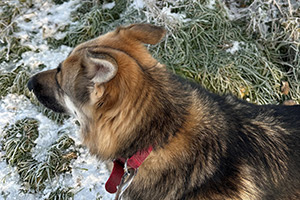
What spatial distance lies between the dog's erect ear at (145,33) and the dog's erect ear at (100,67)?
552mm

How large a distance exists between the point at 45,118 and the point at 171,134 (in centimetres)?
230

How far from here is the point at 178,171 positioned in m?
1.83

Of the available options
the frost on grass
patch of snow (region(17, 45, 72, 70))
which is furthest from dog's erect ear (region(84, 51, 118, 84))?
patch of snow (region(17, 45, 72, 70))

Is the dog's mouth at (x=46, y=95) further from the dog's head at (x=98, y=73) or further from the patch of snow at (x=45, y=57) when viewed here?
the patch of snow at (x=45, y=57)

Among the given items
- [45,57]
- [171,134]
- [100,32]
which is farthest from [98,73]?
[100,32]

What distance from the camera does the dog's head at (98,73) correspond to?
1.57 metres

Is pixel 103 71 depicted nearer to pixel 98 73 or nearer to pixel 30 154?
pixel 98 73

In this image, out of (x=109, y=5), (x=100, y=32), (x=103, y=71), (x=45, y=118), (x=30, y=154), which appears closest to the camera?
(x=103, y=71)

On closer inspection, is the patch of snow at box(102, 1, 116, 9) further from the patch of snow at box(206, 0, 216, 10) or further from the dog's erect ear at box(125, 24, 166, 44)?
the dog's erect ear at box(125, 24, 166, 44)

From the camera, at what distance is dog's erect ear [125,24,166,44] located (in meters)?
2.06

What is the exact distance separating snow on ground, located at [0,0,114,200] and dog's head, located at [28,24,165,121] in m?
0.58

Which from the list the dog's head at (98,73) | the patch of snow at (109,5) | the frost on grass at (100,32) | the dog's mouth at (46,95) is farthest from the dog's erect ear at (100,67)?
the patch of snow at (109,5)

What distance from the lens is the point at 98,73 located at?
153 cm

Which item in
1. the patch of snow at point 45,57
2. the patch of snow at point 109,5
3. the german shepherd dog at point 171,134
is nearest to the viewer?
the german shepherd dog at point 171,134
